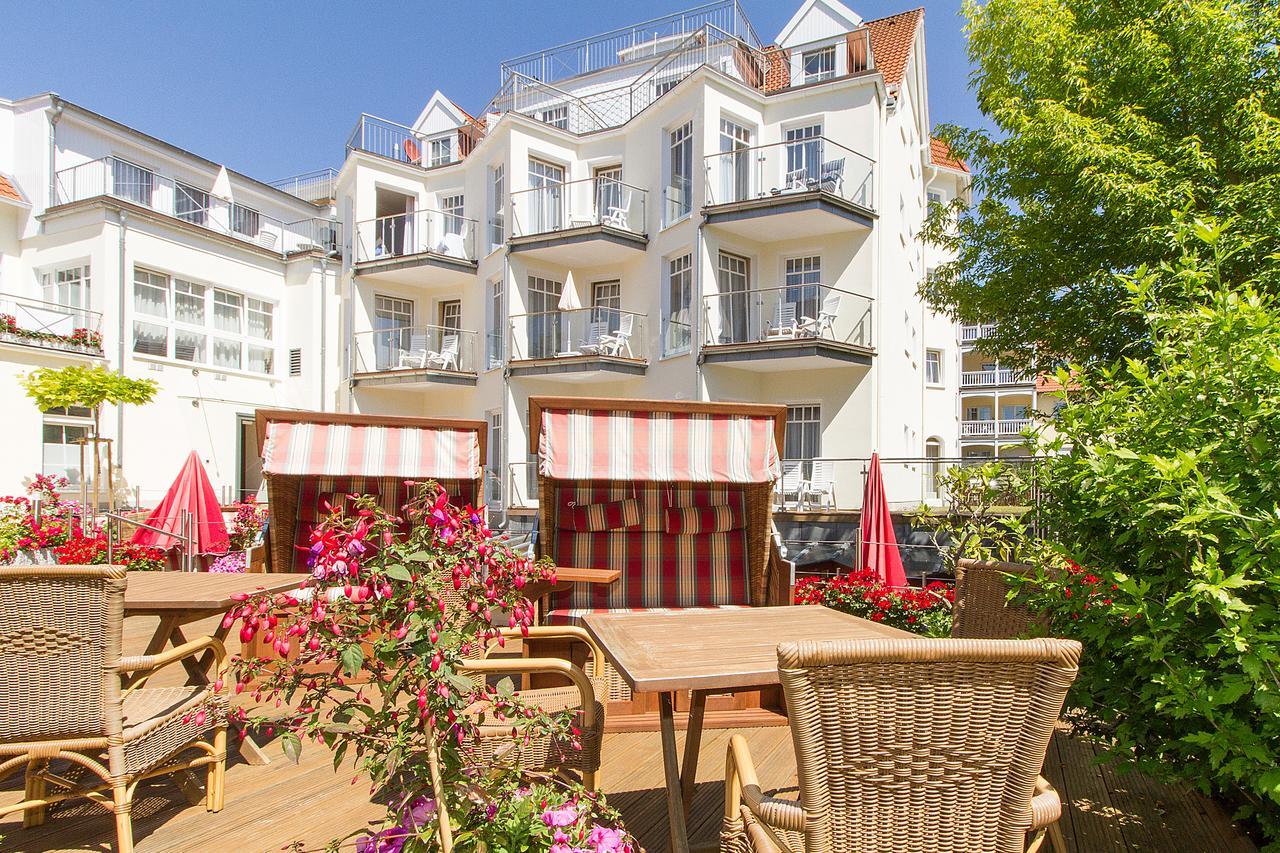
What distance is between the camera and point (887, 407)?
50.5 feet

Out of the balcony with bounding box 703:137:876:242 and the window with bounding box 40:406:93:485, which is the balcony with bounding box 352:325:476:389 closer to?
the window with bounding box 40:406:93:485

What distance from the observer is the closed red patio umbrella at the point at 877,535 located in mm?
7125

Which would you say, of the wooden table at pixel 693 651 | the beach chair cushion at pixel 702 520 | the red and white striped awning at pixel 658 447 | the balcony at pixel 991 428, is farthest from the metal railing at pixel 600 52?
the balcony at pixel 991 428

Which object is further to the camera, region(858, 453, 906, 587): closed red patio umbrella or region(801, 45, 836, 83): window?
region(801, 45, 836, 83): window

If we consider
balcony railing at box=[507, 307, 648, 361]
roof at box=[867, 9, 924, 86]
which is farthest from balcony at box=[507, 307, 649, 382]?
roof at box=[867, 9, 924, 86]

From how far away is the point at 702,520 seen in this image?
5.29 m

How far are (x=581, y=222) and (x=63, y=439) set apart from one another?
12.1 meters

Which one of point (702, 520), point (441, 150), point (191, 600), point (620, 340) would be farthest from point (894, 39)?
point (191, 600)

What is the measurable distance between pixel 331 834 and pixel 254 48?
16.3 metres

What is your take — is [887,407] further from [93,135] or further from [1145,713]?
[93,135]

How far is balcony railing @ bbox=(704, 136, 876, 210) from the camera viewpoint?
15.0 m

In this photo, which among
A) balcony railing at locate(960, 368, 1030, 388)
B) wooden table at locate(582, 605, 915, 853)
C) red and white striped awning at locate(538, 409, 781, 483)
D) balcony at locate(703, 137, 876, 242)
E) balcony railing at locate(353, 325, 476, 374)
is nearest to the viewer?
wooden table at locate(582, 605, 915, 853)

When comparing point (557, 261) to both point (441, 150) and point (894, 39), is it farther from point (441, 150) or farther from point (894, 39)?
point (894, 39)

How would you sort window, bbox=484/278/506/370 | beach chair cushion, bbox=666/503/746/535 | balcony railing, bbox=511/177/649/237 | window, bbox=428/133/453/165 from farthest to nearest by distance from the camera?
window, bbox=428/133/453/165
window, bbox=484/278/506/370
balcony railing, bbox=511/177/649/237
beach chair cushion, bbox=666/503/746/535
